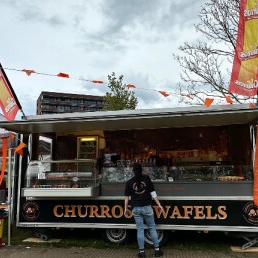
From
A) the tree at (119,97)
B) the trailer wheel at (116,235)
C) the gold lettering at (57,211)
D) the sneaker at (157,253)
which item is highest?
the tree at (119,97)

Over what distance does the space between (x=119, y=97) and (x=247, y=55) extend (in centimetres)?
1415

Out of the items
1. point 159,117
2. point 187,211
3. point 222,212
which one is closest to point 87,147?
point 159,117

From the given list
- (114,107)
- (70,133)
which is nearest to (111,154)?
(70,133)

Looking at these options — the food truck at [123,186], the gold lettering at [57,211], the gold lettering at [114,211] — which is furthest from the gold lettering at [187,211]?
the gold lettering at [57,211]

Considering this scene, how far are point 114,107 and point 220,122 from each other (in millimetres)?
12033

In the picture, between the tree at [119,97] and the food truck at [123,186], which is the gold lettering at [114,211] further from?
the tree at [119,97]

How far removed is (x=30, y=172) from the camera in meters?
6.99

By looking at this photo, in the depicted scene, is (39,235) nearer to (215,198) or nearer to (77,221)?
(77,221)

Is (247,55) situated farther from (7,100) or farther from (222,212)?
(7,100)

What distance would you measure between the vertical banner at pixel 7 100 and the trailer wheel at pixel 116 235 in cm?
301

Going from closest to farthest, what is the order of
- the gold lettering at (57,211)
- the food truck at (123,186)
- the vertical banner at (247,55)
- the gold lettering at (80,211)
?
1. the vertical banner at (247,55)
2. the food truck at (123,186)
3. the gold lettering at (80,211)
4. the gold lettering at (57,211)

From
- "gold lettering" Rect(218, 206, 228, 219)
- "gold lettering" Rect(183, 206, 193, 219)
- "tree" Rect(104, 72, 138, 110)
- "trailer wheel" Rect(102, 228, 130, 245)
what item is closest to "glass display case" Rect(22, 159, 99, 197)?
"trailer wheel" Rect(102, 228, 130, 245)

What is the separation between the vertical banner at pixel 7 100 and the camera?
6.86m

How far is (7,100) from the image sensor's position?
6.97 m
